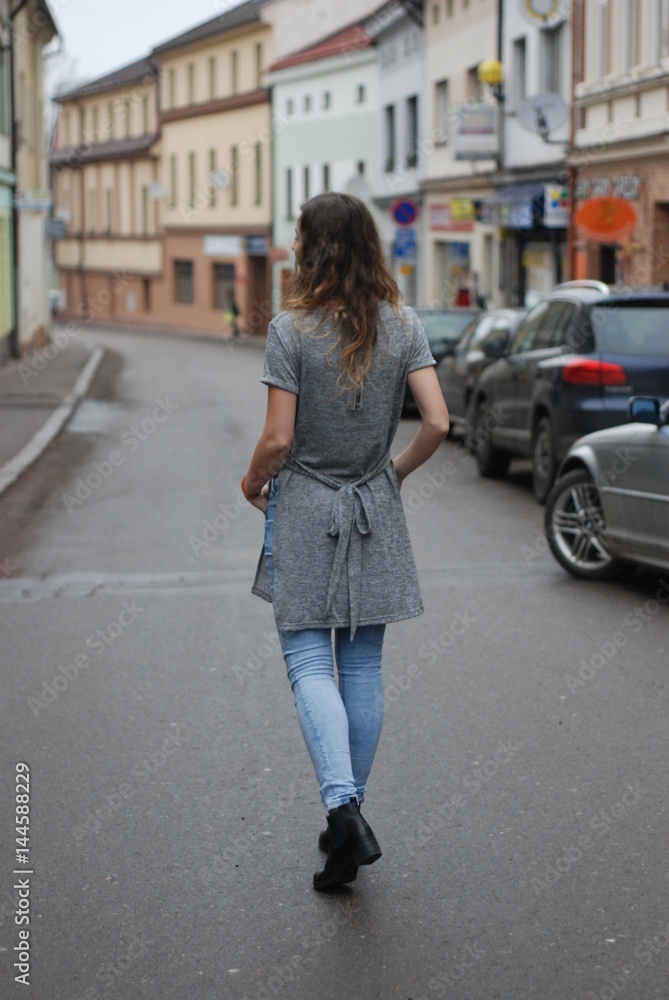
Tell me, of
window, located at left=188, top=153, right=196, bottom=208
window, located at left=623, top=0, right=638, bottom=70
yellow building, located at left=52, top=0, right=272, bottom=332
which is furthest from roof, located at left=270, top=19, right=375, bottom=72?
window, located at left=623, top=0, right=638, bottom=70

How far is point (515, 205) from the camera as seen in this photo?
1150 inches

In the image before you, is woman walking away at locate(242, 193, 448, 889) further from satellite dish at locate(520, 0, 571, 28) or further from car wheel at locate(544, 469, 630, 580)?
satellite dish at locate(520, 0, 571, 28)

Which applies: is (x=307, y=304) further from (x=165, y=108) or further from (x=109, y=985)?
(x=165, y=108)

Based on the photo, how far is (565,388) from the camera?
12.0m

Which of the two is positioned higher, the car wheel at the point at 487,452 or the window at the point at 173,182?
the window at the point at 173,182

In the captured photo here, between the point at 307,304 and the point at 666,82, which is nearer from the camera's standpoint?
the point at 307,304

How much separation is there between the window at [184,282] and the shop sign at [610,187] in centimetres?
4014

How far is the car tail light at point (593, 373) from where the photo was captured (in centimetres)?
1161

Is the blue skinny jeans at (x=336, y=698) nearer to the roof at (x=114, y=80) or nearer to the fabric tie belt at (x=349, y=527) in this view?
the fabric tie belt at (x=349, y=527)

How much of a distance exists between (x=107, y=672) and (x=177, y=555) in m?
3.45

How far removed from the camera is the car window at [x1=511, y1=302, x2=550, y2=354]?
13422 millimetres

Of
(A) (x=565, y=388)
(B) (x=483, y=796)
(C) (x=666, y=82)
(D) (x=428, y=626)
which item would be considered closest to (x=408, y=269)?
(C) (x=666, y=82)

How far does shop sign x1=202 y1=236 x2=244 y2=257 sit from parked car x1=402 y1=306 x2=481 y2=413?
121 feet

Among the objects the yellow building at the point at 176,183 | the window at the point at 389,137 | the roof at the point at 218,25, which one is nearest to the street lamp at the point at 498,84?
the window at the point at 389,137
